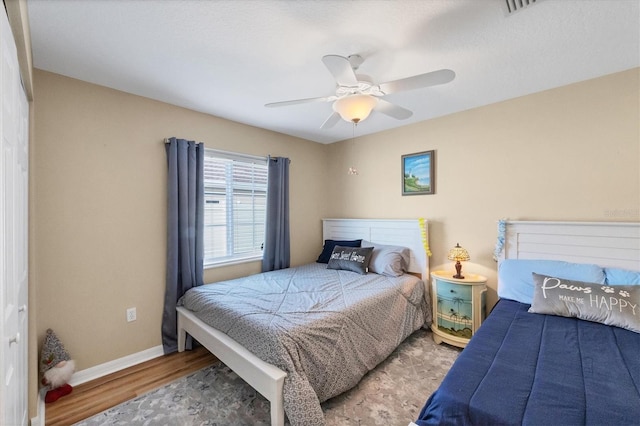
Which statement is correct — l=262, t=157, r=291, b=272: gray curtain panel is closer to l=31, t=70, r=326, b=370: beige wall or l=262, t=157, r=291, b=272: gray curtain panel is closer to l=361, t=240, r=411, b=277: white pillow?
l=31, t=70, r=326, b=370: beige wall

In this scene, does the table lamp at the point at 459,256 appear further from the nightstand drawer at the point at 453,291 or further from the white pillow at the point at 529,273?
the white pillow at the point at 529,273

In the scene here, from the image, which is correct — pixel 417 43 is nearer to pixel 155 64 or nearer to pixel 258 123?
pixel 155 64

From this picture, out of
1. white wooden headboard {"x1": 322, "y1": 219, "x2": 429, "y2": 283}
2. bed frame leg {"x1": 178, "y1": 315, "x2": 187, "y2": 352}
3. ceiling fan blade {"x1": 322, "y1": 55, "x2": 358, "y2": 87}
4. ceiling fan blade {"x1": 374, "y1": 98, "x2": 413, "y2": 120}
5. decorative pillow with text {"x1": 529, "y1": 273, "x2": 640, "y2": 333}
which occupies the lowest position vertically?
bed frame leg {"x1": 178, "y1": 315, "x2": 187, "y2": 352}

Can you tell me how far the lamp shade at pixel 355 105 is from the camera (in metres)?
1.85

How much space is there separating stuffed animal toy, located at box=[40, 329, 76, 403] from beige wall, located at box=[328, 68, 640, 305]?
11.1 ft

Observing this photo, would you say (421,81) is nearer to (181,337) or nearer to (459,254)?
(459,254)

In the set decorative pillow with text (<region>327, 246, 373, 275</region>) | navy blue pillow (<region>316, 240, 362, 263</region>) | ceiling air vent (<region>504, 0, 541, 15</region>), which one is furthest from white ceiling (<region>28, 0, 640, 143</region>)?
navy blue pillow (<region>316, 240, 362, 263</region>)

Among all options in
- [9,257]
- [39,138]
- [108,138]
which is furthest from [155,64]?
[9,257]

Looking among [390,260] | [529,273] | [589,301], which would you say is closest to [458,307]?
[529,273]

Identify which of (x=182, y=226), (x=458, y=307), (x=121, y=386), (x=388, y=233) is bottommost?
(x=121, y=386)

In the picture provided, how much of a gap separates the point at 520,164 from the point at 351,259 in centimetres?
199

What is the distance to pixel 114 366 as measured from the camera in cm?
238

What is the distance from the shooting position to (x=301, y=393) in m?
1.58

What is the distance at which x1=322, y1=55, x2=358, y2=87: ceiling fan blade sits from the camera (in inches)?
55.7
